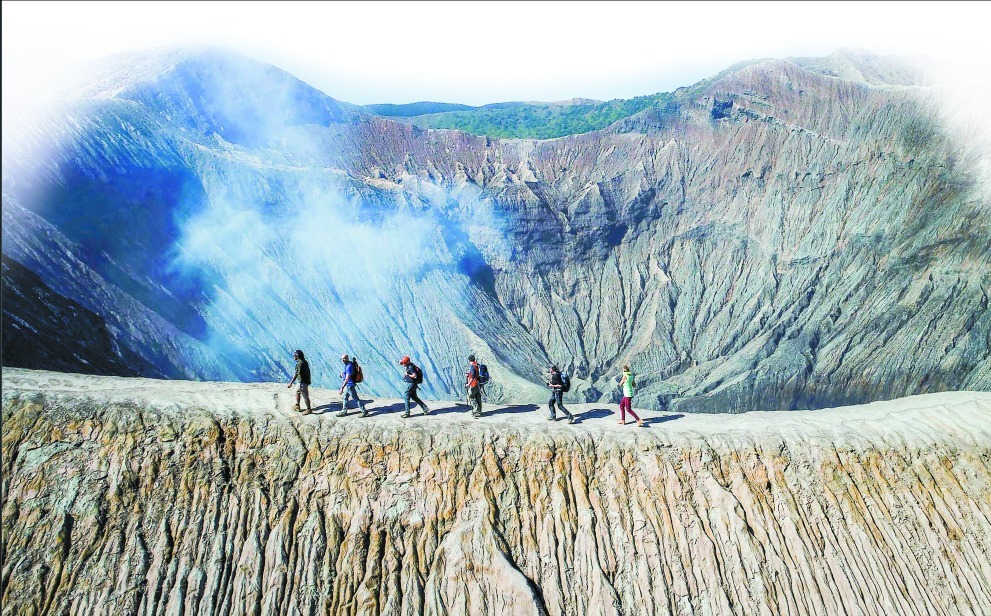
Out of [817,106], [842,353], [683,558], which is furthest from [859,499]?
[817,106]

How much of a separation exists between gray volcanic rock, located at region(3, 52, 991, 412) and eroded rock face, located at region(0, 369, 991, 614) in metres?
15.3

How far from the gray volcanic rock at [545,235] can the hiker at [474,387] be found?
17583 mm

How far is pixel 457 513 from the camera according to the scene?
13.3m

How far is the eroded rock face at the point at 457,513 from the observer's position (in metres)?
12.2

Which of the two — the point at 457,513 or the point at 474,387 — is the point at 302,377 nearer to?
the point at 474,387

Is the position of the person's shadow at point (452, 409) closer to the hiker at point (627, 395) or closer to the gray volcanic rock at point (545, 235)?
the hiker at point (627, 395)

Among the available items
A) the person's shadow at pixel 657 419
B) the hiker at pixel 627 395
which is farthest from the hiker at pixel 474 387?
the person's shadow at pixel 657 419

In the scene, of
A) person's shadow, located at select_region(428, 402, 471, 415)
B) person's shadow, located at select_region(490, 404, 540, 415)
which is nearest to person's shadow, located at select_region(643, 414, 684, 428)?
person's shadow, located at select_region(490, 404, 540, 415)

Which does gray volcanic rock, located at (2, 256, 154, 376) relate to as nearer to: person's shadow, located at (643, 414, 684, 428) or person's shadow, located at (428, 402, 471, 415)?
person's shadow, located at (428, 402, 471, 415)

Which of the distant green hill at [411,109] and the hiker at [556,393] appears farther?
the distant green hill at [411,109]

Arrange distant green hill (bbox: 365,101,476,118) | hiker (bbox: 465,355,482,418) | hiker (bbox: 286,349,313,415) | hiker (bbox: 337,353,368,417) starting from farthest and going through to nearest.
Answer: distant green hill (bbox: 365,101,476,118), hiker (bbox: 465,355,482,418), hiker (bbox: 337,353,368,417), hiker (bbox: 286,349,313,415)

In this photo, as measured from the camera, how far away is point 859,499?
13945 mm

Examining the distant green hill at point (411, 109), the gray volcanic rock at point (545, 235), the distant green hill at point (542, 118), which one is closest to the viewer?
the gray volcanic rock at point (545, 235)

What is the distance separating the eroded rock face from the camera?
12242 millimetres
